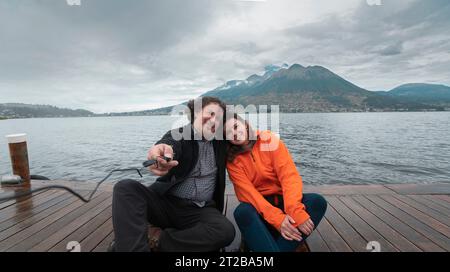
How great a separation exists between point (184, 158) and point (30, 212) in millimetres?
2085

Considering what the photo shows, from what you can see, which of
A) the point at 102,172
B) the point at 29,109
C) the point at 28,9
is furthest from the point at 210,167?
the point at 29,109

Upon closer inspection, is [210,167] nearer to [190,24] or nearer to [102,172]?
[190,24]

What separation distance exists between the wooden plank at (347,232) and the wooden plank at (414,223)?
0.60m

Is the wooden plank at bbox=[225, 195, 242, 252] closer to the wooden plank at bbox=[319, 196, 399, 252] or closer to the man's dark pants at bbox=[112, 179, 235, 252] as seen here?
the man's dark pants at bbox=[112, 179, 235, 252]

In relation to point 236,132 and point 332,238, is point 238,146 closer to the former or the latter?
point 236,132

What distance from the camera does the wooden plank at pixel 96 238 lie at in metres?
2.18

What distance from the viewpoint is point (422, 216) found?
9.05ft

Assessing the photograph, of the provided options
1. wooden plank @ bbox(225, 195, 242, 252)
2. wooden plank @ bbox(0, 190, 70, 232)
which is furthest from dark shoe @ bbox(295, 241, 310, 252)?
wooden plank @ bbox(0, 190, 70, 232)

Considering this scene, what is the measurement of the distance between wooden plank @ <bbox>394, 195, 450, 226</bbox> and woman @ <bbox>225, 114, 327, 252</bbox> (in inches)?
60.6

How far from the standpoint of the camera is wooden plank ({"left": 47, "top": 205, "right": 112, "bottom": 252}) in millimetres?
A: 2207

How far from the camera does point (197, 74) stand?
411 cm

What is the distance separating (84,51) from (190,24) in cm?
133

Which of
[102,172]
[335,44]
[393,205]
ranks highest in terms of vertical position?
[335,44]

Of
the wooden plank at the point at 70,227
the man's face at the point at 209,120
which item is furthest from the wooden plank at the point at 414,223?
the wooden plank at the point at 70,227
